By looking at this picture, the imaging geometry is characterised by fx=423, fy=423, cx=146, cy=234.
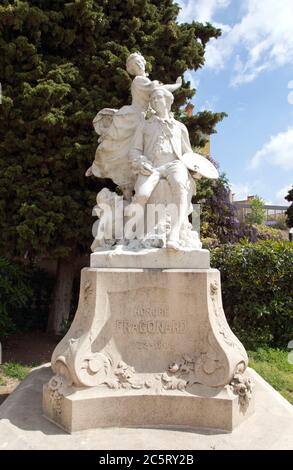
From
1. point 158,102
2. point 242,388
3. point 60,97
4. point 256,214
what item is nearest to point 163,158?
point 158,102

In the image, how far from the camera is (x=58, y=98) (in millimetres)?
6852

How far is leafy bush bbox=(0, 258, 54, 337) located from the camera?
6.80 m

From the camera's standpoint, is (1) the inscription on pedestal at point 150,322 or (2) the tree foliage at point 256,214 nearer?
(1) the inscription on pedestal at point 150,322

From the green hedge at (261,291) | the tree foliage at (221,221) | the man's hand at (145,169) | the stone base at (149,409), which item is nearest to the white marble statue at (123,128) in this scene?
the man's hand at (145,169)

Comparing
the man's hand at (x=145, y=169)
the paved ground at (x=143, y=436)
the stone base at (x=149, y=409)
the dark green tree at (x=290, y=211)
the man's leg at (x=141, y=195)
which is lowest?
the paved ground at (x=143, y=436)

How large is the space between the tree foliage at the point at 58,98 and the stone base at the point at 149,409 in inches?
148

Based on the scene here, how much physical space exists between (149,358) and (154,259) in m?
0.88

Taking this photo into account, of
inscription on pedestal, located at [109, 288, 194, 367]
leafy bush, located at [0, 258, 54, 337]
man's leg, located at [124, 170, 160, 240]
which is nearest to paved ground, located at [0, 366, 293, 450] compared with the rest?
inscription on pedestal, located at [109, 288, 194, 367]

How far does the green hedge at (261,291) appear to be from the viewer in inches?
279

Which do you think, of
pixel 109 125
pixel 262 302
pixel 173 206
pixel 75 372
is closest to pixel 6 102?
pixel 109 125

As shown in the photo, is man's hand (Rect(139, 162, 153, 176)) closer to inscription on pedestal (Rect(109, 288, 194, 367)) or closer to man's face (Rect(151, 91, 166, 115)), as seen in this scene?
man's face (Rect(151, 91, 166, 115))

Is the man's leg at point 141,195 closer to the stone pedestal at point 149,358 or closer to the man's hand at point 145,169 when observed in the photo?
the man's hand at point 145,169

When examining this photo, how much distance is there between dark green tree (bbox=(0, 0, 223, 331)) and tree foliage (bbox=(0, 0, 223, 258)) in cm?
2
